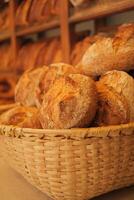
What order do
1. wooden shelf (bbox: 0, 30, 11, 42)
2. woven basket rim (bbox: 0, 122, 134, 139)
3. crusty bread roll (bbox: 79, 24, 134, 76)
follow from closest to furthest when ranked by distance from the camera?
1. woven basket rim (bbox: 0, 122, 134, 139)
2. crusty bread roll (bbox: 79, 24, 134, 76)
3. wooden shelf (bbox: 0, 30, 11, 42)

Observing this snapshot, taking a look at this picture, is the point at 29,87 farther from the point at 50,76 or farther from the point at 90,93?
the point at 90,93

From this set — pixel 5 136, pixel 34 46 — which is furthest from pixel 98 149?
pixel 34 46

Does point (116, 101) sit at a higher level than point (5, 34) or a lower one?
lower

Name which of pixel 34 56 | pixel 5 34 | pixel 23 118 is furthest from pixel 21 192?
pixel 5 34

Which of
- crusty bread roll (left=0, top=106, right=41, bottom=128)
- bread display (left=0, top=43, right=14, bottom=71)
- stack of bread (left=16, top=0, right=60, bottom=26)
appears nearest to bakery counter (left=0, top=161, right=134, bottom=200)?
crusty bread roll (left=0, top=106, right=41, bottom=128)

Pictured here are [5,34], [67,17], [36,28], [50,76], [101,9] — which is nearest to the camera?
[50,76]

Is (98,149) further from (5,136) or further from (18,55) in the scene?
(18,55)

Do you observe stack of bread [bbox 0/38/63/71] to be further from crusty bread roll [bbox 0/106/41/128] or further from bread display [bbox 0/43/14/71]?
crusty bread roll [bbox 0/106/41/128]
